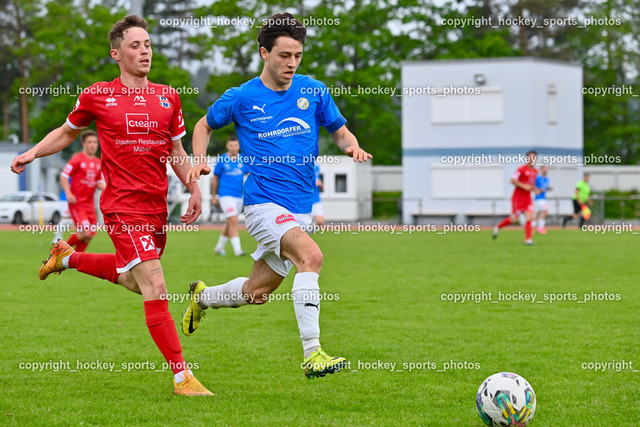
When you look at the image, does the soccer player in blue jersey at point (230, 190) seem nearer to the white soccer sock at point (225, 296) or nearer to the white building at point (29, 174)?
the white soccer sock at point (225, 296)

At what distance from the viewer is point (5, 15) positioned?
56438 millimetres

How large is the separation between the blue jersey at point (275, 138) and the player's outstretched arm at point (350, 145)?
0.76 ft

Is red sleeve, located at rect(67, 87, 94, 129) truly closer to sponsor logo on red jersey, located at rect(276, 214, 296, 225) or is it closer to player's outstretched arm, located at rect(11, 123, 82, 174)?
player's outstretched arm, located at rect(11, 123, 82, 174)

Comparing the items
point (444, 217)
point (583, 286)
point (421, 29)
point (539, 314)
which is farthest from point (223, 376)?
point (421, 29)

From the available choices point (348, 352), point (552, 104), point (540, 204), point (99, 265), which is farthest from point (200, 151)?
point (552, 104)

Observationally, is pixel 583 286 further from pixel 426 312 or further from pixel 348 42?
pixel 348 42

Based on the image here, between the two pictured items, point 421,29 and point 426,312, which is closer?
point 426,312

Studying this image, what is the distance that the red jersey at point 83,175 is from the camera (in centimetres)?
1391

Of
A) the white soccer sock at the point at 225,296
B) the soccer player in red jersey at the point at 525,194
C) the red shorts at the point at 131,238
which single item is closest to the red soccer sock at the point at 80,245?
the white soccer sock at the point at 225,296

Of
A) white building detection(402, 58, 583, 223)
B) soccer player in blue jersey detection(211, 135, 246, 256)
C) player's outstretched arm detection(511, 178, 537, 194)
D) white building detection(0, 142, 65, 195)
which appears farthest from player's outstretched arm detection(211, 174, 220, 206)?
white building detection(0, 142, 65, 195)

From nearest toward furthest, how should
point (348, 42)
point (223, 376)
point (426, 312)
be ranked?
1. point (223, 376)
2. point (426, 312)
3. point (348, 42)

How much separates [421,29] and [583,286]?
133ft

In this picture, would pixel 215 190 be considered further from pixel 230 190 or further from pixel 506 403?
pixel 506 403

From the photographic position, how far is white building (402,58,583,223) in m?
37.8
